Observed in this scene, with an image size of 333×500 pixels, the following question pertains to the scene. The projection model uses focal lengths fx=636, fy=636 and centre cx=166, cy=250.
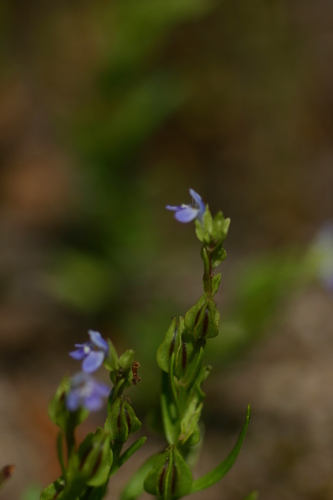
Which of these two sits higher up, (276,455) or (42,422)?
(42,422)

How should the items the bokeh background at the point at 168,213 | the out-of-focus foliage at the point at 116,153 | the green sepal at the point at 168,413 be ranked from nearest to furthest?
the green sepal at the point at 168,413 < the bokeh background at the point at 168,213 < the out-of-focus foliage at the point at 116,153

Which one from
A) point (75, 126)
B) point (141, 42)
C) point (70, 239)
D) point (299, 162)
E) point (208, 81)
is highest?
point (141, 42)

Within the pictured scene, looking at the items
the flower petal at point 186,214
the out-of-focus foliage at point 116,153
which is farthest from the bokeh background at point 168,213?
the flower petal at point 186,214

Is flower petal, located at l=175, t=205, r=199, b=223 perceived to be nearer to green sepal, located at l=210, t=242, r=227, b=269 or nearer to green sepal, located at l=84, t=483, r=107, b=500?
green sepal, located at l=210, t=242, r=227, b=269

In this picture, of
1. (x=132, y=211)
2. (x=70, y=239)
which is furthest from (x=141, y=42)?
(x=70, y=239)

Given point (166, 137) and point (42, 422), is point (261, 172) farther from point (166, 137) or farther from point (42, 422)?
point (42, 422)

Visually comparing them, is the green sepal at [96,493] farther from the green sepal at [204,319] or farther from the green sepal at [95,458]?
the green sepal at [204,319]

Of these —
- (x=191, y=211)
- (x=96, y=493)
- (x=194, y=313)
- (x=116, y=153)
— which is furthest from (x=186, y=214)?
(x=116, y=153)
